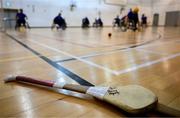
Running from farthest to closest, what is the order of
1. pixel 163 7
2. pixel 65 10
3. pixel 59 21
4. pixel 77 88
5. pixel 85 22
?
1. pixel 163 7
2. pixel 85 22
3. pixel 65 10
4. pixel 59 21
5. pixel 77 88

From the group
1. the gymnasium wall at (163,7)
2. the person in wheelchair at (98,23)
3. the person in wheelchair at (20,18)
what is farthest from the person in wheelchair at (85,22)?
the gymnasium wall at (163,7)

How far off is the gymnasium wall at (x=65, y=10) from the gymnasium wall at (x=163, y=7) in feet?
10.6

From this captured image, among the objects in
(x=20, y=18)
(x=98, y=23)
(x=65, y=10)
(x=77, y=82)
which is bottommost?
(x=77, y=82)

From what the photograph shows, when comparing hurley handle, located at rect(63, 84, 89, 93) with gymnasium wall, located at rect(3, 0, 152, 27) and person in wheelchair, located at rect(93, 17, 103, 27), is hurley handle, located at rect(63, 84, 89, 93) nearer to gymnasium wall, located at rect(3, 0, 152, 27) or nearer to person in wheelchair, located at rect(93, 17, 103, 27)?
gymnasium wall, located at rect(3, 0, 152, 27)

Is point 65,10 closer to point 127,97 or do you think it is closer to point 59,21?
point 59,21

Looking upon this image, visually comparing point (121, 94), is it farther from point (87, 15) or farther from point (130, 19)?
point (87, 15)

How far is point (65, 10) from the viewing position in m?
14.4

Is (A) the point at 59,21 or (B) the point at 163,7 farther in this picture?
(B) the point at 163,7

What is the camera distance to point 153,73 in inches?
67.2

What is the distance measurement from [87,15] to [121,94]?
49.6ft

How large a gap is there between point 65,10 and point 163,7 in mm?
11048

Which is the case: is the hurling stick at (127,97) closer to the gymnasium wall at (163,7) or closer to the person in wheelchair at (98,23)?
the person in wheelchair at (98,23)

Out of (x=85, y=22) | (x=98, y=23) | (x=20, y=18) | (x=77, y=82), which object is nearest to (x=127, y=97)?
(x=77, y=82)

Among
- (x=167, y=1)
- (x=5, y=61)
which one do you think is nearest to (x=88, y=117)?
(x=5, y=61)
